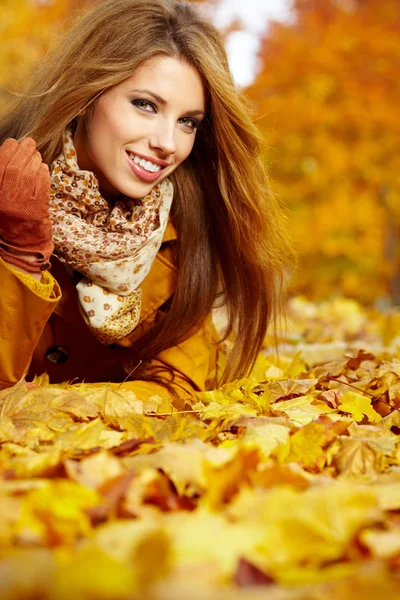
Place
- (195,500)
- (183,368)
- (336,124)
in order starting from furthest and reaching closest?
1. (336,124)
2. (183,368)
3. (195,500)

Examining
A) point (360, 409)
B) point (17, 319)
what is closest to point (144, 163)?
point (17, 319)

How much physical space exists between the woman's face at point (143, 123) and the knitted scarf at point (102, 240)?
3.3 inches

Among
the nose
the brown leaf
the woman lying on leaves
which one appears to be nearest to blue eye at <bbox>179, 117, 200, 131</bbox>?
the woman lying on leaves

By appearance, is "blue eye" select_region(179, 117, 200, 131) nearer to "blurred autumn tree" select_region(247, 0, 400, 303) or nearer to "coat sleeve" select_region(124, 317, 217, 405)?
"coat sleeve" select_region(124, 317, 217, 405)

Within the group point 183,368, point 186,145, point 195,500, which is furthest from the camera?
point 183,368

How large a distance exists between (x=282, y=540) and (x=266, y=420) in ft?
2.86

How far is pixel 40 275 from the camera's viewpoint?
2250mm

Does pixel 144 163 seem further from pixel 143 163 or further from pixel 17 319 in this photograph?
pixel 17 319

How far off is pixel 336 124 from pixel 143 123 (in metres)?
6.70

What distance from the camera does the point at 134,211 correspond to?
2.59m

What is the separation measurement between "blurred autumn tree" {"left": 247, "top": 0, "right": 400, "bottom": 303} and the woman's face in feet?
19.5

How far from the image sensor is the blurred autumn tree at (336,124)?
8.45 m

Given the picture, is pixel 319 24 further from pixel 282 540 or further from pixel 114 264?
pixel 282 540

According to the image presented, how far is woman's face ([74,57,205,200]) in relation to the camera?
2.43m
